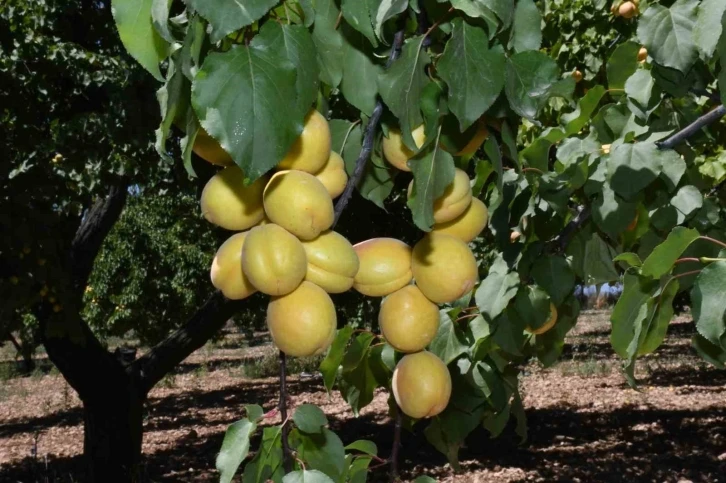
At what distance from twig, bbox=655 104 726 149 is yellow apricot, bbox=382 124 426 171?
81 centimetres

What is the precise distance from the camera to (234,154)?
69 cm

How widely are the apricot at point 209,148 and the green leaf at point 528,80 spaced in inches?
13.0

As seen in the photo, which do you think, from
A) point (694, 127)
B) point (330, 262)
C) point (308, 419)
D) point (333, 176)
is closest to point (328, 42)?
point (333, 176)

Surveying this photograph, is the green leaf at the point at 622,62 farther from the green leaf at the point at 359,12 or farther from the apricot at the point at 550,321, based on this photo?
the green leaf at the point at 359,12

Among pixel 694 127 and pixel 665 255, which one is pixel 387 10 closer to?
pixel 665 255

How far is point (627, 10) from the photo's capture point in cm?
342

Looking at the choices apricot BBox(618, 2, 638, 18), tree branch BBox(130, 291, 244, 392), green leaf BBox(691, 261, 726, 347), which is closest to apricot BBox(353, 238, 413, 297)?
green leaf BBox(691, 261, 726, 347)

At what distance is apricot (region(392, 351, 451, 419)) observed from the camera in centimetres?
102

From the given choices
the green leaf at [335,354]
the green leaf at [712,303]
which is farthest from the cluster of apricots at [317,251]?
the green leaf at [335,354]

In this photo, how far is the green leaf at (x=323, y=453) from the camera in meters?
0.97

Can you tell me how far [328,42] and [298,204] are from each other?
8.7 inches

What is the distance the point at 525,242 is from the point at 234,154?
1284mm

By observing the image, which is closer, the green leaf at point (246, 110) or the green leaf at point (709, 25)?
the green leaf at point (246, 110)

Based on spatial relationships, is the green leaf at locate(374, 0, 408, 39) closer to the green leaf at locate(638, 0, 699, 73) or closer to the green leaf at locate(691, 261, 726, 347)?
the green leaf at locate(691, 261, 726, 347)
